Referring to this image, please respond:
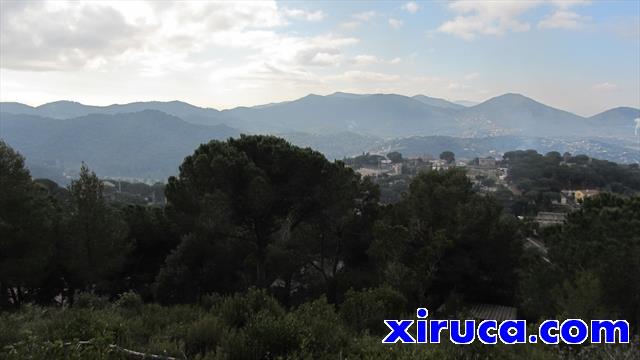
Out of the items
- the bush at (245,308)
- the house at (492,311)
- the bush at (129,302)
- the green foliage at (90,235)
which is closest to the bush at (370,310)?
the bush at (245,308)

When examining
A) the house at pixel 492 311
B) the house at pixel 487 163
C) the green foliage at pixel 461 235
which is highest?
the green foliage at pixel 461 235

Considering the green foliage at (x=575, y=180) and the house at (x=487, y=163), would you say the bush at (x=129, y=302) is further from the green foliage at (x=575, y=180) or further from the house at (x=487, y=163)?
the house at (x=487, y=163)

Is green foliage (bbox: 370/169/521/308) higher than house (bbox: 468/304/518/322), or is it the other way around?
green foliage (bbox: 370/169/521/308)

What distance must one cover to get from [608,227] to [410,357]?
877 cm

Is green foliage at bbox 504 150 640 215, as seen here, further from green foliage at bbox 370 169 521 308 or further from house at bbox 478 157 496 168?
green foliage at bbox 370 169 521 308

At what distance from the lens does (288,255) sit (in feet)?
45.9

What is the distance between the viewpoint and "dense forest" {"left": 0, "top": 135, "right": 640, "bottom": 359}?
6.75m

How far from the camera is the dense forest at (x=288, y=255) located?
22.1 ft

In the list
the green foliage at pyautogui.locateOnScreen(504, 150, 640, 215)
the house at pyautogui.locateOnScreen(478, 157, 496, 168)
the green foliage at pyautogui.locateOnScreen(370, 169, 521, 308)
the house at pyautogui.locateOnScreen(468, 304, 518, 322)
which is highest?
the green foliage at pyautogui.locateOnScreen(370, 169, 521, 308)

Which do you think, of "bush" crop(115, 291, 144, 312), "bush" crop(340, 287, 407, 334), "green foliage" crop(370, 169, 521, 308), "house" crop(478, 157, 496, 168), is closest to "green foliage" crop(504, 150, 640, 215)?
"house" crop(478, 157, 496, 168)

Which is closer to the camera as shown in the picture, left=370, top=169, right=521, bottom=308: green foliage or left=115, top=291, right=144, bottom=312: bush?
left=115, top=291, right=144, bottom=312: bush

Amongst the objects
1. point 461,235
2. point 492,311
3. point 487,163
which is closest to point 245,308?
point 492,311

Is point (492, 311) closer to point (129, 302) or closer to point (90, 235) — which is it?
point (129, 302)

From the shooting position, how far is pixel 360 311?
292 inches
